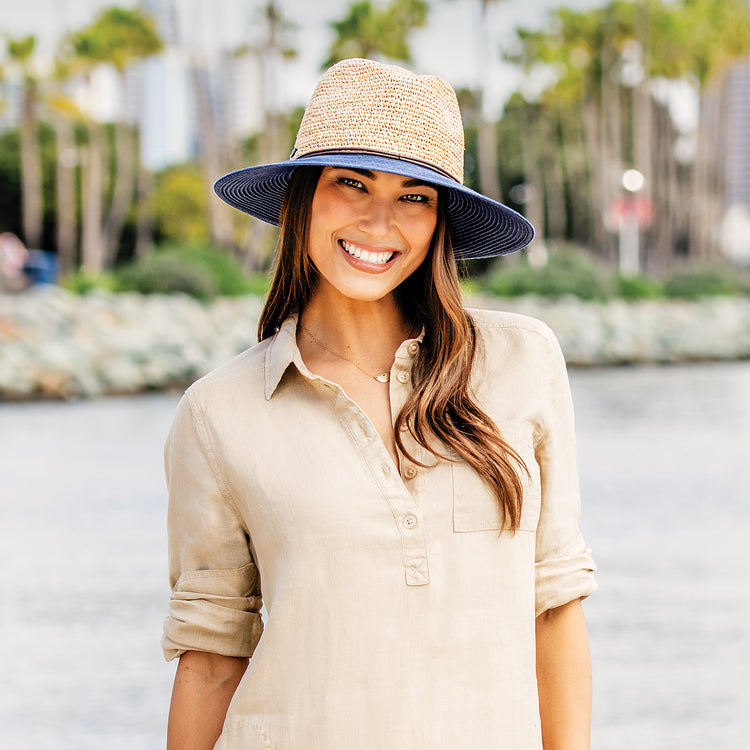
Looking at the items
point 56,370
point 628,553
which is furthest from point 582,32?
point 628,553

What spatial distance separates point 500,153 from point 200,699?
154 ft

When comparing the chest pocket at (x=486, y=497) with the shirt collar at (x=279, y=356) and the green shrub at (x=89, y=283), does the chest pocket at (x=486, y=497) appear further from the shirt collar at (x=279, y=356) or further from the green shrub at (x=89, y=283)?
the green shrub at (x=89, y=283)

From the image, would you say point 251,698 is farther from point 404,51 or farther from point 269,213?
point 404,51

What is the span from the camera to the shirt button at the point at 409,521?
1.45m

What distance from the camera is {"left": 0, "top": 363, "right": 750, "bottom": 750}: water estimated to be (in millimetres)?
3990

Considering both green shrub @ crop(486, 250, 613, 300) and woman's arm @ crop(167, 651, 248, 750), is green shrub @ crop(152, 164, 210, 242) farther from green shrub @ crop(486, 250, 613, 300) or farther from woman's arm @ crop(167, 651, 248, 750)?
woman's arm @ crop(167, 651, 248, 750)

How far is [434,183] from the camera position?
1585mm

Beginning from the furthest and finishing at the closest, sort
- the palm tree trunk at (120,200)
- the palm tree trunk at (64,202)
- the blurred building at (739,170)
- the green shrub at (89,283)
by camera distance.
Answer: the blurred building at (739,170) → the palm tree trunk at (120,200) → the palm tree trunk at (64,202) → the green shrub at (89,283)

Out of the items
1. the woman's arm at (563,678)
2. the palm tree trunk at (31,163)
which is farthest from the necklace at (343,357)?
the palm tree trunk at (31,163)

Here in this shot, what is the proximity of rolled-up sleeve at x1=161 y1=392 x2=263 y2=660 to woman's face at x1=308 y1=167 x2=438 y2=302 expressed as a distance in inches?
10.3

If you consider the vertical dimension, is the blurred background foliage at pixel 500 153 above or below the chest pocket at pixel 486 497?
above

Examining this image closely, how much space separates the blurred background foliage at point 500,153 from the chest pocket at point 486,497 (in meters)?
18.3

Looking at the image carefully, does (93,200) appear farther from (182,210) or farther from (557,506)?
(557,506)

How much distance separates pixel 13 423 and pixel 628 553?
6.50 meters
